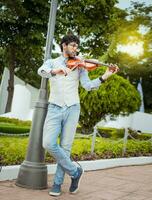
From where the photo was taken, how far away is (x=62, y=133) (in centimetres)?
550

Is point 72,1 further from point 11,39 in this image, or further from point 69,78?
point 69,78

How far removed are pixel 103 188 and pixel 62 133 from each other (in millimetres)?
1359

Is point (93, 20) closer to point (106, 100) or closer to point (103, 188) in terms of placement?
point (106, 100)

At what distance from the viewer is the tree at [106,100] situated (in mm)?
13727

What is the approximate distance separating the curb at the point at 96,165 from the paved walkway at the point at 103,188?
0.16 meters

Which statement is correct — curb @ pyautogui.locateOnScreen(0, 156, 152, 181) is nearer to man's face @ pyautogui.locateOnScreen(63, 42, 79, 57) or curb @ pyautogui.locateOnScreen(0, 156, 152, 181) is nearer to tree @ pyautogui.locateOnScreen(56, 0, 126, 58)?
man's face @ pyautogui.locateOnScreen(63, 42, 79, 57)

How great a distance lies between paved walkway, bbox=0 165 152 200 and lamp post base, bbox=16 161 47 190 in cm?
11

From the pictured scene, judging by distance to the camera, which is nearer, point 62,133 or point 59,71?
point 59,71

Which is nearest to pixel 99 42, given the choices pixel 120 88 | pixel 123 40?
pixel 123 40

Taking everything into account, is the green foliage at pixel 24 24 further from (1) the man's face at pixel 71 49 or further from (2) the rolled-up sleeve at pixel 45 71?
(2) the rolled-up sleeve at pixel 45 71

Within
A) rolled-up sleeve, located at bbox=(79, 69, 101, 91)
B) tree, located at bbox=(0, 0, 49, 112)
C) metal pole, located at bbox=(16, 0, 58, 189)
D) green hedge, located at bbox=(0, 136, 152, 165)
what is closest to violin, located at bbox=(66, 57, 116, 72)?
rolled-up sleeve, located at bbox=(79, 69, 101, 91)

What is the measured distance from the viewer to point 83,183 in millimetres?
6641

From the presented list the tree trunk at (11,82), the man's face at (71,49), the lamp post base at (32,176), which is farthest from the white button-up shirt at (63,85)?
the tree trunk at (11,82)

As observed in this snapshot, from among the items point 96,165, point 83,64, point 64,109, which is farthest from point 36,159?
point 96,165
